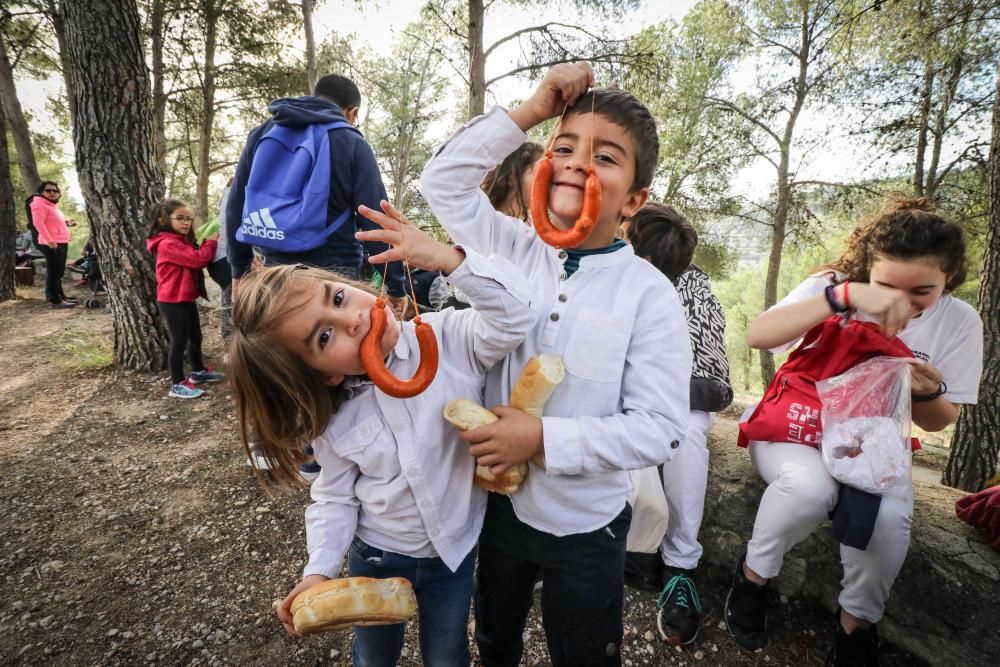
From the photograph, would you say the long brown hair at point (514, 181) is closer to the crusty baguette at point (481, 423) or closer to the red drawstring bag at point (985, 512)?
the crusty baguette at point (481, 423)

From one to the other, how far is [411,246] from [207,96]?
1248 cm

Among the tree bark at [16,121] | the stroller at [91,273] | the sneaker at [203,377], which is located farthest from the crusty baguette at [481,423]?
the tree bark at [16,121]

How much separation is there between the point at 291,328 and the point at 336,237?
1.49m

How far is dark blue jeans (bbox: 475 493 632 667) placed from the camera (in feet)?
4.58

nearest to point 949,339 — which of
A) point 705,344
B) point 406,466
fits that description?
point 705,344

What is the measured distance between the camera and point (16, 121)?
9.25 m

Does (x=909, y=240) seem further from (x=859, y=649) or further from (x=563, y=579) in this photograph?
(x=563, y=579)

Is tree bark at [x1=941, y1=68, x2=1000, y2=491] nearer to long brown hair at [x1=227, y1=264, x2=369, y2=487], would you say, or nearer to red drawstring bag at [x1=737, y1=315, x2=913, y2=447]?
red drawstring bag at [x1=737, y1=315, x2=913, y2=447]

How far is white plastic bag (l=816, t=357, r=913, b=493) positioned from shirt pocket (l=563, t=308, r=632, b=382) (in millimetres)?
1280

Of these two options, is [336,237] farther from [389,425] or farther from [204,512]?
[204,512]

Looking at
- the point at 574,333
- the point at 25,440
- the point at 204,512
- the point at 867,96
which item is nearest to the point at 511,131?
the point at 574,333

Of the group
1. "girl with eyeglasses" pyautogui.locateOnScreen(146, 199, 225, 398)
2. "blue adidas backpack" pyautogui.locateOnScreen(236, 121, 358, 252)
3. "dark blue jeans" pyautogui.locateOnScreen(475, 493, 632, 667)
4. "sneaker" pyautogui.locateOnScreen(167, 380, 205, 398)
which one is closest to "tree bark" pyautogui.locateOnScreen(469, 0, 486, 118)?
"girl with eyeglasses" pyautogui.locateOnScreen(146, 199, 225, 398)

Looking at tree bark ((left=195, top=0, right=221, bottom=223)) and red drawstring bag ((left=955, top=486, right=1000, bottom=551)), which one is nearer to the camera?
red drawstring bag ((left=955, top=486, right=1000, bottom=551))

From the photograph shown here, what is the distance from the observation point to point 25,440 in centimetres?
369
